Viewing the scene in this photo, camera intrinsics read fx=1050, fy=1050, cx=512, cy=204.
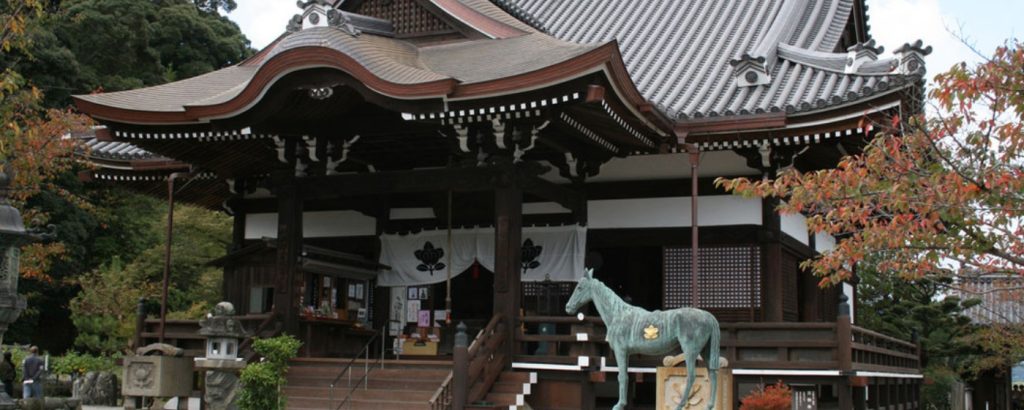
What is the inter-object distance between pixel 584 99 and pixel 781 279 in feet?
15.7

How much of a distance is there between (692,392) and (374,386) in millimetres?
3964

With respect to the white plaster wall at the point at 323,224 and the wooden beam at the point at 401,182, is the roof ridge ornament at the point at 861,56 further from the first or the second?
the white plaster wall at the point at 323,224

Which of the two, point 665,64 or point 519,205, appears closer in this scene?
point 519,205

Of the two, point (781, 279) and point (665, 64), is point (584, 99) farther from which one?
point (665, 64)

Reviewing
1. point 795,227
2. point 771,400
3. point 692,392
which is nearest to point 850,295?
point 795,227

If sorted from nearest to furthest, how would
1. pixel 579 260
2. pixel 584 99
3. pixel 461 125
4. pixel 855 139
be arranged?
pixel 584 99
pixel 461 125
pixel 855 139
pixel 579 260

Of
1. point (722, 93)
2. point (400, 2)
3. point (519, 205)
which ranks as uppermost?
point (400, 2)

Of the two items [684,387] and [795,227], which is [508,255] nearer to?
[684,387]

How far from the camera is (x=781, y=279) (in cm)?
1473

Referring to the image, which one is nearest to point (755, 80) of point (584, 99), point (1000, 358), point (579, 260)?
point (579, 260)

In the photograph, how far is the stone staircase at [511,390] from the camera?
40.7 feet

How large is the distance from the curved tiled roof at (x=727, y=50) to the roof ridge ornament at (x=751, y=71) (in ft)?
0.05

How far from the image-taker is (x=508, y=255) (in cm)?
1323

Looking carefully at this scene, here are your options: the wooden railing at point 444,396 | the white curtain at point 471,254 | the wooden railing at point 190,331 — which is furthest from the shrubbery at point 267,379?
the white curtain at point 471,254
